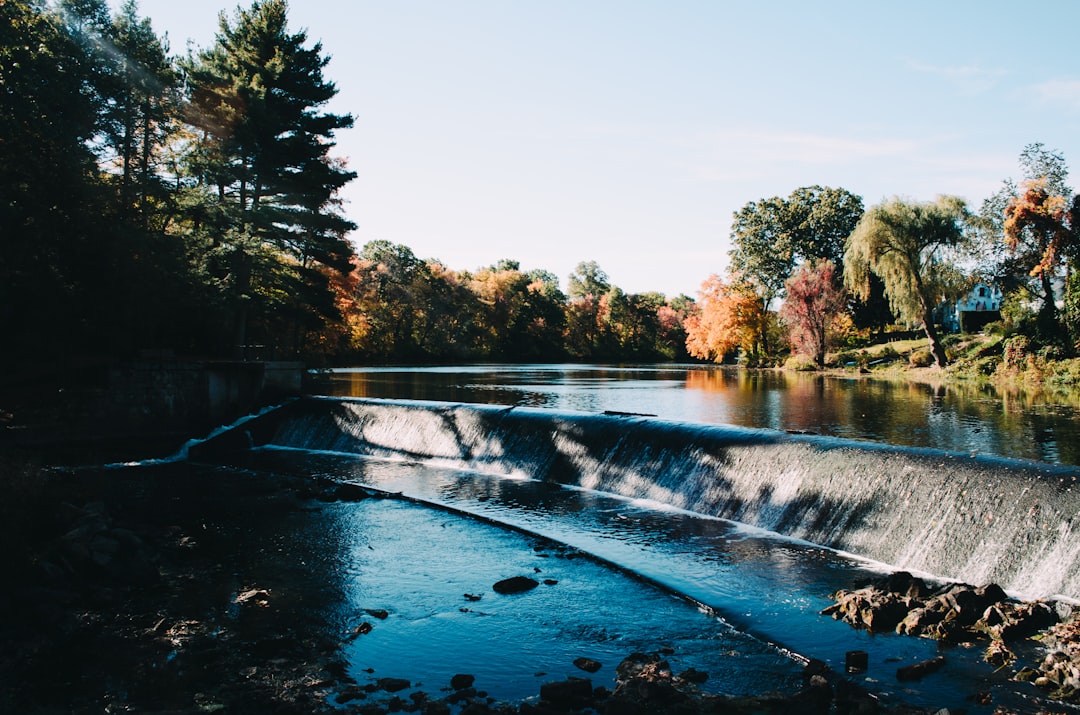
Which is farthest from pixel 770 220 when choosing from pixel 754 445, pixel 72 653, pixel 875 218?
pixel 72 653

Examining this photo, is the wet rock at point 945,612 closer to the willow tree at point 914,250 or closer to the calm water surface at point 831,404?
the calm water surface at point 831,404

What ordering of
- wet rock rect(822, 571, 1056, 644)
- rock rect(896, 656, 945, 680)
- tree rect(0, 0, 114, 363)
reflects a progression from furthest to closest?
tree rect(0, 0, 114, 363) → wet rock rect(822, 571, 1056, 644) → rock rect(896, 656, 945, 680)

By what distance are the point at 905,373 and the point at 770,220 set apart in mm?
22129

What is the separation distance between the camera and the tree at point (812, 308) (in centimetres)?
4875

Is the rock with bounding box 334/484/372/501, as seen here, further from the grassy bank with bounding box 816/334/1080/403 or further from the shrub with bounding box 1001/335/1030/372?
the shrub with bounding box 1001/335/1030/372

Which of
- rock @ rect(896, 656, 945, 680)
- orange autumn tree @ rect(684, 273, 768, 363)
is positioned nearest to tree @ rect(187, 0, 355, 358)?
rock @ rect(896, 656, 945, 680)

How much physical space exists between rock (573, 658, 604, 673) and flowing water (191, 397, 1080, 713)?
14cm

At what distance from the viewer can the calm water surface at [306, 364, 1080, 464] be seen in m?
16.7

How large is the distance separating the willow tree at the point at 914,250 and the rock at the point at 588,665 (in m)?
38.5

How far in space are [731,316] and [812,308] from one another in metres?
10.6

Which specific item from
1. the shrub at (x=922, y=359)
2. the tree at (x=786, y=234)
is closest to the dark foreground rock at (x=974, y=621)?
the shrub at (x=922, y=359)

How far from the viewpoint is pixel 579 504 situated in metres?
13.2

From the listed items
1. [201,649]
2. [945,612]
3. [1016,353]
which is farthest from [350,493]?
[1016,353]

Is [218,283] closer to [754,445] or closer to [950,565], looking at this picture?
[754,445]
